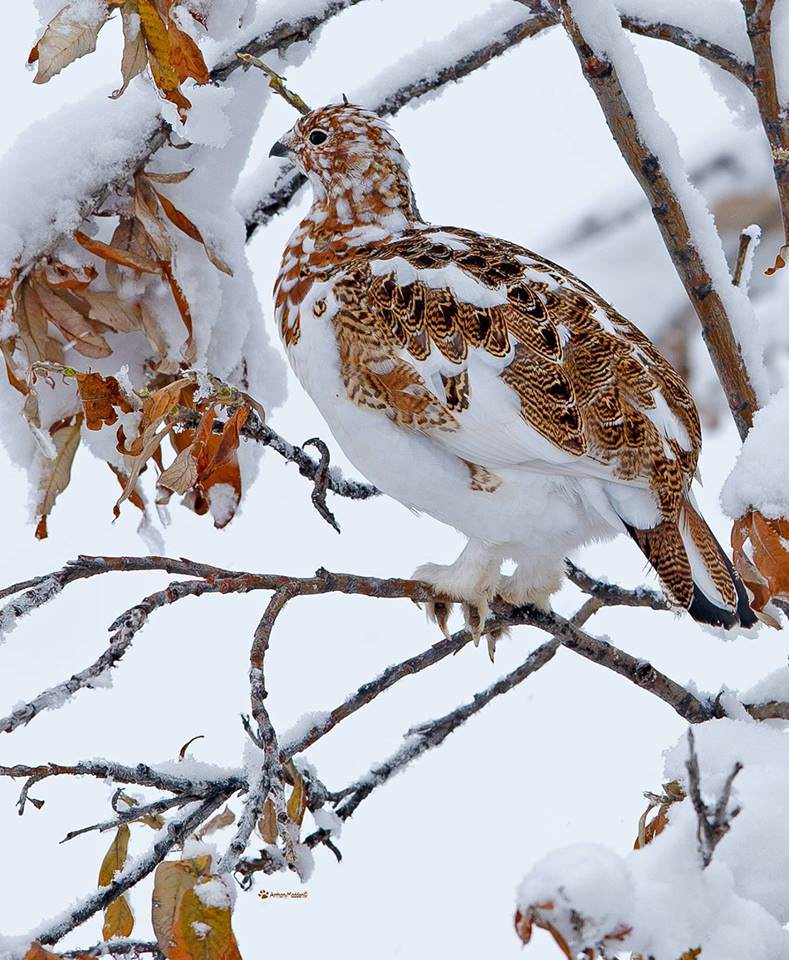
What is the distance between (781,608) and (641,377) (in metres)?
0.47

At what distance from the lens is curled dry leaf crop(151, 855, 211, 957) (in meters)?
1.31

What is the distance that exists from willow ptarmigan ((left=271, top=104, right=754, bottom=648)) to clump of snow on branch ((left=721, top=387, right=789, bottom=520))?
14.4 inches

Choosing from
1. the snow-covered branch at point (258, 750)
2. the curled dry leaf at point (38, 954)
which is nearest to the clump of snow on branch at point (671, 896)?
the snow-covered branch at point (258, 750)

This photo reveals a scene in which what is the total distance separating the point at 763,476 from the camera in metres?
1.68

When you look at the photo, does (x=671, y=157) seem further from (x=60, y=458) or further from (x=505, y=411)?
(x=60, y=458)

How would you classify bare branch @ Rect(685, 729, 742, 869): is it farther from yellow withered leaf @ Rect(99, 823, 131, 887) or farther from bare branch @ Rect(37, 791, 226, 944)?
yellow withered leaf @ Rect(99, 823, 131, 887)

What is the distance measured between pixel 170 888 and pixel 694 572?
1.10m

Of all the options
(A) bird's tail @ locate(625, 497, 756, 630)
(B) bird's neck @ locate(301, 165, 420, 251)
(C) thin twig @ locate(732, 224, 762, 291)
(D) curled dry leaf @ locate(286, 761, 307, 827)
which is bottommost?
(D) curled dry leaf @ locate(286, 761, 307, 827)

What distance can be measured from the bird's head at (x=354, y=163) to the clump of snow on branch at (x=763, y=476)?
1051 millimetres

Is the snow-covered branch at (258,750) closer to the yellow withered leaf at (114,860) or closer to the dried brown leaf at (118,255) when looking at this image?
the yellow withered leaf at (114,860)

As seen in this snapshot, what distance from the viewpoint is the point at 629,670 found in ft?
7.23

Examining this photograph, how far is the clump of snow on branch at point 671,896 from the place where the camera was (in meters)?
1.13

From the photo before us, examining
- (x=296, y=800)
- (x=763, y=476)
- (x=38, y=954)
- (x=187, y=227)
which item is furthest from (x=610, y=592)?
(x=38, y=954)

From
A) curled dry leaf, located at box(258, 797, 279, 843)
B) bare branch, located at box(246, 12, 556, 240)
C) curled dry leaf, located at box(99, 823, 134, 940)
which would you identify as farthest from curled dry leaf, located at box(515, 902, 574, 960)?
bare branch, located at box(246, 12, 556, 240)
